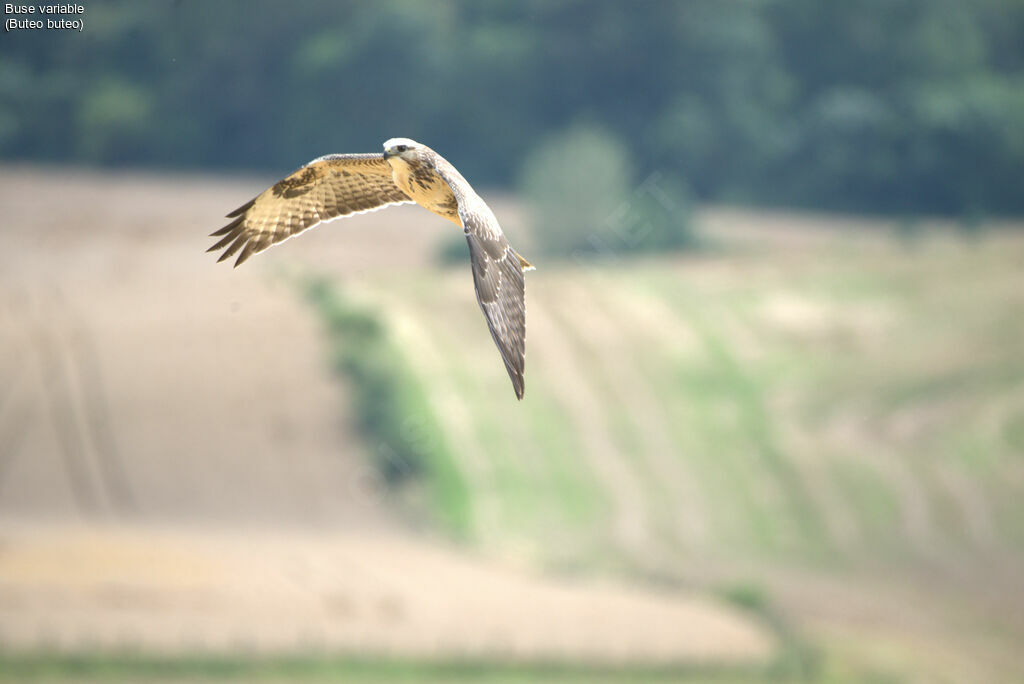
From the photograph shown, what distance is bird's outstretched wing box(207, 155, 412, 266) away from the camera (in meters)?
10.7

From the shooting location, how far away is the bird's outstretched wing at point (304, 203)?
1067 cm

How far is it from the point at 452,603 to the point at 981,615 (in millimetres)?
10832

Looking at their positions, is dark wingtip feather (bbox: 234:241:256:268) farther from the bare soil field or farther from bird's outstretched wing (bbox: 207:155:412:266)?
the bare soil field

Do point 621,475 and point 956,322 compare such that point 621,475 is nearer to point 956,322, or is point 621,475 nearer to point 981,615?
point 981,615

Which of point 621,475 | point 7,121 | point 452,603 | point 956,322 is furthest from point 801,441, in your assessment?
point 7,121

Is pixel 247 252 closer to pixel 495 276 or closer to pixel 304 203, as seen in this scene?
pixel 304 203

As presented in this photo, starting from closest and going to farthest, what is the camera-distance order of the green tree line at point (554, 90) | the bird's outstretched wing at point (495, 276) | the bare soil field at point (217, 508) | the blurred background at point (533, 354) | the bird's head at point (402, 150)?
the bird's outstretched wing at point (495, 276)
the bird's head at point (402, 150)
the bare soil field at point (217, 508)
the blurred background at point (533, 354)
the green tree line at point (554, 90)

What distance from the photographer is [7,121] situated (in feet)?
153

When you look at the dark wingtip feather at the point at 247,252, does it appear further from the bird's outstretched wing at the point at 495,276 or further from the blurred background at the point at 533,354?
the blurred background at the point at 533,354

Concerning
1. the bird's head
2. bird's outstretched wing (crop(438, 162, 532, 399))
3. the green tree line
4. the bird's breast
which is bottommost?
bird's outstretched wing (crop(438, 162, 532, 399))

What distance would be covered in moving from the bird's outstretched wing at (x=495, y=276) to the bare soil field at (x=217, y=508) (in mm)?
16703

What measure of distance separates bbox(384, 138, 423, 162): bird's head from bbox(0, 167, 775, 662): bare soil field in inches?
629

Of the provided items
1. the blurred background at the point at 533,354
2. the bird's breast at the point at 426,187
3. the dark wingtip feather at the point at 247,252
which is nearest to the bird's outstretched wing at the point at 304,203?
the dark wingtip feather at the point at 247,252

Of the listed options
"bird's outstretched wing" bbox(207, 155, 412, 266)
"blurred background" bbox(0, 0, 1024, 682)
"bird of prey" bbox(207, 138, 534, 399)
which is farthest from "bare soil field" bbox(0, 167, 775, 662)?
"bird of prey" bbox(207, 138, 534, 399)
